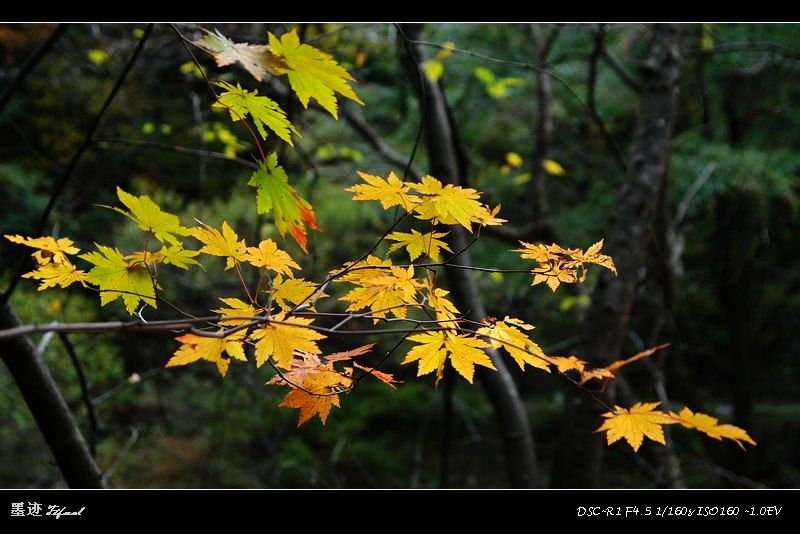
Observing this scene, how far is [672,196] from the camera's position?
4164mm

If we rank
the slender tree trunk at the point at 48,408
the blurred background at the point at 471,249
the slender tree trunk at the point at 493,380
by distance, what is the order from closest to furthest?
1. the slender tree trunk at the point at 48,408
2. the slender tree trunk at the point at 493,380
3. the blurred background at the point at 471,249

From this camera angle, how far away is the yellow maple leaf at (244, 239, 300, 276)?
0.91 meters

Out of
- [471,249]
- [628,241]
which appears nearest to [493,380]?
[628,241]

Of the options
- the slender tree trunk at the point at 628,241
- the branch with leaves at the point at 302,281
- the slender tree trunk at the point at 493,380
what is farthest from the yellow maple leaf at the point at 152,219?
the slender tree trunk at the point at 628,241

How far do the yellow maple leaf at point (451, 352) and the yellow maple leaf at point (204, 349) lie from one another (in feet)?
0.84

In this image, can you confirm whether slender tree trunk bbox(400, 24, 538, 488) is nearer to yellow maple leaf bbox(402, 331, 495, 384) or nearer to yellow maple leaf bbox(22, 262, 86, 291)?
yellow maple leaf bbox(402, 331, 495, 384)

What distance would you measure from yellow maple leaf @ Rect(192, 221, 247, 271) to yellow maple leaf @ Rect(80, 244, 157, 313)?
10cm

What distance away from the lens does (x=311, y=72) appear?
0.81 m

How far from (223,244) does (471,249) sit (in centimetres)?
321

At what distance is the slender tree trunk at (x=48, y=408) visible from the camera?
105 centimetres

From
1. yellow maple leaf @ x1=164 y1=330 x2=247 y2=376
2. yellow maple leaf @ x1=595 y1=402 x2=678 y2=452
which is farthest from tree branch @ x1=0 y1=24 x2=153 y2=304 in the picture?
yellow maple leaf @ x1=595 y1=402 x2=678 y2=452

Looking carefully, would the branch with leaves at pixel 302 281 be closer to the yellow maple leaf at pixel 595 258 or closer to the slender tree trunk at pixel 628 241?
the yellow maple leaf at pixel 595 258

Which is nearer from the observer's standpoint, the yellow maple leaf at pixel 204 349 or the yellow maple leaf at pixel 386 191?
the yellow maple leaf at pixel 204 349

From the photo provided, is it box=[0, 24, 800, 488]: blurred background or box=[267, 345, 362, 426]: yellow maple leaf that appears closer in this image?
box=[267, 345, 362, 426]: yellow maple leaf
